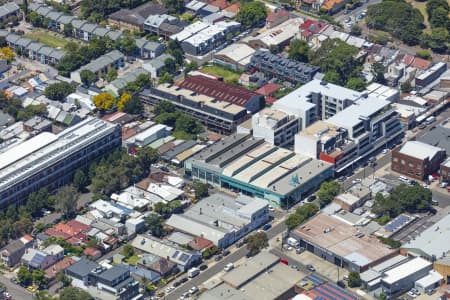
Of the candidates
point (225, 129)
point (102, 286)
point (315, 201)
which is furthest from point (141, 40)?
point (102, 286)

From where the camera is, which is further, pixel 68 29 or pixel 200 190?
pixel 68 29

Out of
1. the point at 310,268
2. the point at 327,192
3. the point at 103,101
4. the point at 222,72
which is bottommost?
the point at 310,268

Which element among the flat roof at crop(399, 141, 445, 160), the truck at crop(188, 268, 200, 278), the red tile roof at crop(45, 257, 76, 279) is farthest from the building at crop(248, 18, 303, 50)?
the red tile roof at crop(45, 257, 76, 279)

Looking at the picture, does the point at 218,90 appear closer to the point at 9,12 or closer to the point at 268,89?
the point at 268,89

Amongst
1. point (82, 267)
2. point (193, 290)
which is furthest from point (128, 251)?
point (193, 290)

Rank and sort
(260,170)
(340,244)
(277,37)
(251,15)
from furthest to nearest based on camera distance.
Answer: (251,15) < (277,37) < (260,170) < (340,244)

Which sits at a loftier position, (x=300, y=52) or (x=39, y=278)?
(x=300, y=52)

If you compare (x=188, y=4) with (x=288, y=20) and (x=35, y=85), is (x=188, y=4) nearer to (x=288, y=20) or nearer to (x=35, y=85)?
(x=288, y=20)

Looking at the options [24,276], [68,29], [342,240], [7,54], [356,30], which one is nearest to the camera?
[24,276]
